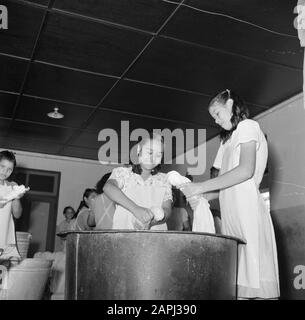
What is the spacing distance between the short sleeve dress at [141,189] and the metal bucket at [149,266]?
68cm

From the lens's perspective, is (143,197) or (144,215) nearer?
(144,215)

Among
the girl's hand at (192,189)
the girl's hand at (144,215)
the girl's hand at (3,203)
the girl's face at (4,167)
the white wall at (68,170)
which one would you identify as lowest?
the girl's hand at (144,215)

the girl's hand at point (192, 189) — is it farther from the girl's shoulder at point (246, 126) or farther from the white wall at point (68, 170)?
the white wall at point (68, 170)

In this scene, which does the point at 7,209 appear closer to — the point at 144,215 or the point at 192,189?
the point at 144,215

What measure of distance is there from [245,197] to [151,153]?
62 cm

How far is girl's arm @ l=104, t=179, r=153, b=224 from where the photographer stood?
1756mm

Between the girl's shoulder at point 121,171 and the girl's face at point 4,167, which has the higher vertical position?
the girl's face at point 4,167

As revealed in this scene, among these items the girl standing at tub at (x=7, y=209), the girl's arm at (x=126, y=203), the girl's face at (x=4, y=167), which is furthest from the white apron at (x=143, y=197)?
the girl's face at (x=4, y=167)

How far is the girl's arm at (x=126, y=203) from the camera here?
5.76 feet

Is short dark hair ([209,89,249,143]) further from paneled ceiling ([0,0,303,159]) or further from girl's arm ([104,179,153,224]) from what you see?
paneled ceiling ([0,0,303,159])

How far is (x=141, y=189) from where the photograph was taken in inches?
82.7

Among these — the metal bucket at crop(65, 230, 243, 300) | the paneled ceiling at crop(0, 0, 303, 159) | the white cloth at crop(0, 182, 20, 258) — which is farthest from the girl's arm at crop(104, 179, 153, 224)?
the paneled ceiling at crop(0, 0, 303, 159)

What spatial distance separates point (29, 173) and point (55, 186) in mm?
540

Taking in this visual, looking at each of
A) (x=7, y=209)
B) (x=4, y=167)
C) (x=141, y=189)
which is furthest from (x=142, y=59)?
(x=141, y=189)
